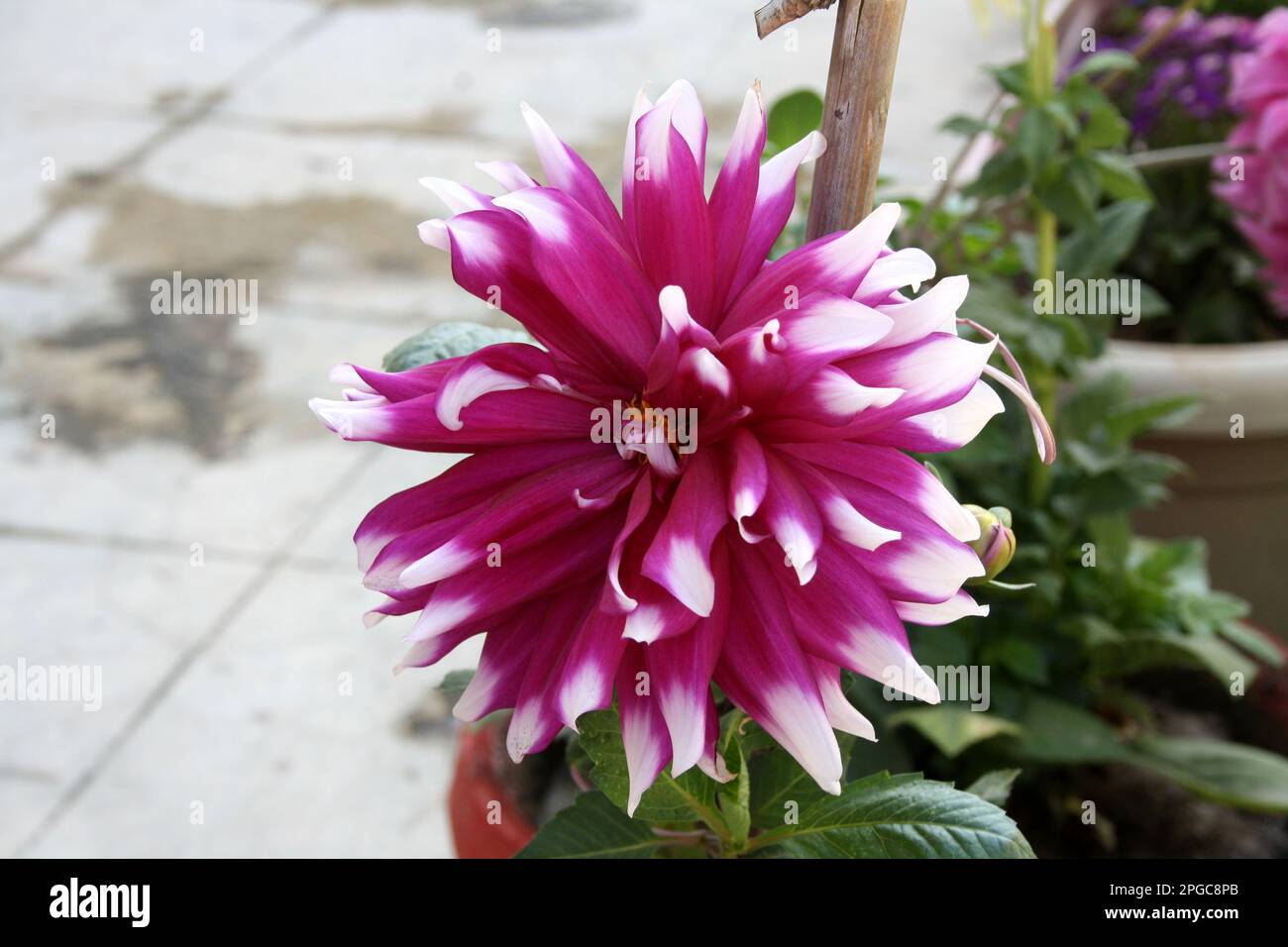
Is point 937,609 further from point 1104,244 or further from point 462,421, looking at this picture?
point 1104,244

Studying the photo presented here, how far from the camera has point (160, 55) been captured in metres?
3.15

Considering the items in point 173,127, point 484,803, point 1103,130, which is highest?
point 173,127

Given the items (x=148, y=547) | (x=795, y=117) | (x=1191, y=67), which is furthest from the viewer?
(x=148, y=547)

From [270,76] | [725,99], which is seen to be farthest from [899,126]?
[270,76]

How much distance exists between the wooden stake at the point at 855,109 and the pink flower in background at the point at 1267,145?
67 cm

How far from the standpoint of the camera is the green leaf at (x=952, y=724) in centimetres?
84

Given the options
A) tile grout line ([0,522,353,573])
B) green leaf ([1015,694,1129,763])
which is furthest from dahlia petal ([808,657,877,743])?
tile grout line ([0,522,353,573])

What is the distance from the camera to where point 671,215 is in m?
0.41

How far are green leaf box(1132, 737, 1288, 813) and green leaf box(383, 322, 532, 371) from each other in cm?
60

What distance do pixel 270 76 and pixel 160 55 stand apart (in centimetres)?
33

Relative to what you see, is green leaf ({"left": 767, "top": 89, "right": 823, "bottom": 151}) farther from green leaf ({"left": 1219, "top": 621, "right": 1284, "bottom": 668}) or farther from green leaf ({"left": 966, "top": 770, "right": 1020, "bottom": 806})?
green leaf ({"left": 1219, "top": 621, "right": 1284, "bottom": 668})

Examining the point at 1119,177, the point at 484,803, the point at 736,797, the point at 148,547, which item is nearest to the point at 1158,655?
the point at 1119,177

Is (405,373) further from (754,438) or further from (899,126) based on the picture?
(899,126)

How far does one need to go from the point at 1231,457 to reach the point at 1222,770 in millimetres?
406
